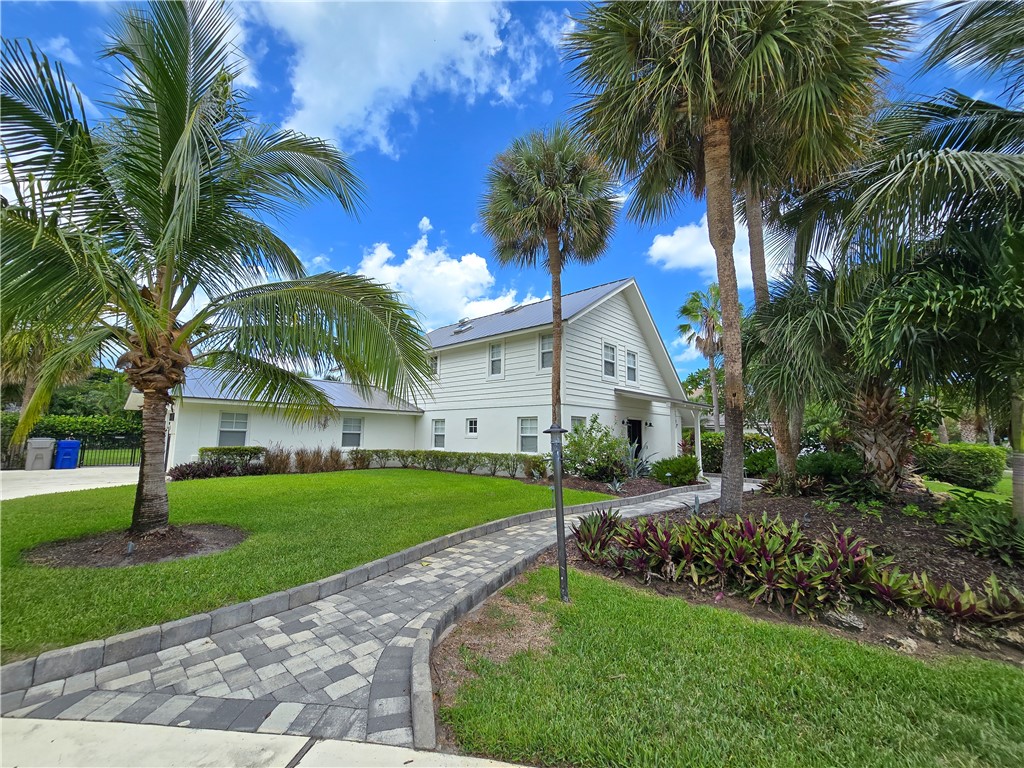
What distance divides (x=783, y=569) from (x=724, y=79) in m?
6.26

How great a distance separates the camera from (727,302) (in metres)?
6.21

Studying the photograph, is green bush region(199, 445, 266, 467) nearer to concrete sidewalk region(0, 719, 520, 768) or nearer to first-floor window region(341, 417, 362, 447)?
first-floor window region(341, 417, 362, 447)

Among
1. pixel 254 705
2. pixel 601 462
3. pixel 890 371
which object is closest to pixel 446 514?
pixel 254 705

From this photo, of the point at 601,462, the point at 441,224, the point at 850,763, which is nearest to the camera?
the point at 850,763

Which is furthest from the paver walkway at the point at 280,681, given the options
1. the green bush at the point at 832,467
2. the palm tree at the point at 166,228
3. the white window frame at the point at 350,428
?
the white window frame at the point at 350,428

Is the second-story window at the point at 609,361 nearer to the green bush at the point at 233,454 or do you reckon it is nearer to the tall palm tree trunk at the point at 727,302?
the tall palm tree trunk at the point at 727,302

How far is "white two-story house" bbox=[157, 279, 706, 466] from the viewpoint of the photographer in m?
14.0

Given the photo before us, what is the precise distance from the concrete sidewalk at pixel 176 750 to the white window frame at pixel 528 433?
12.0 m

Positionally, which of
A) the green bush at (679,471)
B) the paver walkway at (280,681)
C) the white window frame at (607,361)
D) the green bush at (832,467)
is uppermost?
the white window frame at (607,361)

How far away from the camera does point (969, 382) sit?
18.3 ft

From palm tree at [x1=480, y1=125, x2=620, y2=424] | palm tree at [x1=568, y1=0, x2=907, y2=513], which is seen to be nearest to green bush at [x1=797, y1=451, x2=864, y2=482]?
palm tree at [x1=568, y1=0, x2=907, y2=513]

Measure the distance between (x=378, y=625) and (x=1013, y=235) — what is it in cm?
711

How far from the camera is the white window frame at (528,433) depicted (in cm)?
1415

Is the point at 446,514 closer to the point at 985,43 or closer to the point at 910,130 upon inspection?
the point at 910,130
